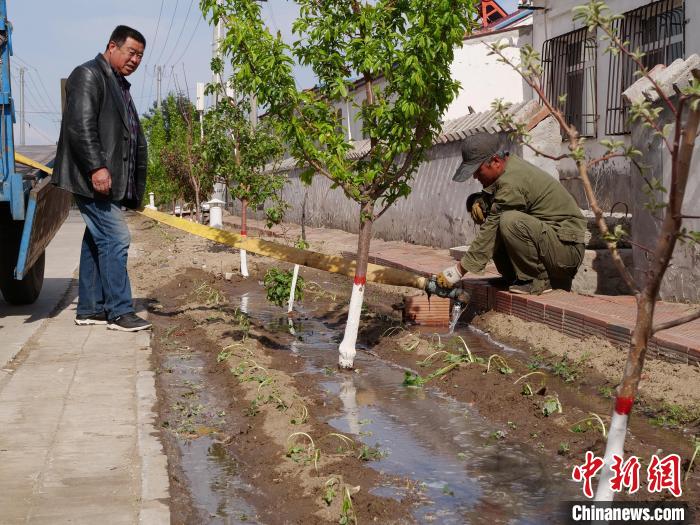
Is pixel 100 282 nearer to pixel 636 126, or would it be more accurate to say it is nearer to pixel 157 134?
pixel 636 126

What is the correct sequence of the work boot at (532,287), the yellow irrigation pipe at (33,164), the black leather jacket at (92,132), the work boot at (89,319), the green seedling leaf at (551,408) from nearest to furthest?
the green seedling leaf at (551,408), the black leather jacket at (92,132), the work boot at (89,319), the work boot at (532,287), the yellow irrigation pipe at (33,164)

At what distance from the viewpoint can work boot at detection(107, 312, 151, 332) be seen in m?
7.54

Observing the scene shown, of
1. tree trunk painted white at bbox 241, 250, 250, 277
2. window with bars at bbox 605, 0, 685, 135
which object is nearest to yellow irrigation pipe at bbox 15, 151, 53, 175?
tree trunk painted white at bbox 241, 250, 250, 277

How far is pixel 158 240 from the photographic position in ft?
63.5

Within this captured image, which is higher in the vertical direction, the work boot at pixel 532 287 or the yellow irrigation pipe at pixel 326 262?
the yellow irrigation pipe at pixel 326 262

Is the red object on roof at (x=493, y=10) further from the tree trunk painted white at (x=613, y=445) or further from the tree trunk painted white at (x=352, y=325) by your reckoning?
the tree trunk painted white at (x=613, y=445)

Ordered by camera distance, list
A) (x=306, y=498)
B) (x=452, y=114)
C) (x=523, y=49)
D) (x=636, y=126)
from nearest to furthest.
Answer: (x=523, y=49), (x=306, y=498), (x=636, y=126), (x=452, y=114)

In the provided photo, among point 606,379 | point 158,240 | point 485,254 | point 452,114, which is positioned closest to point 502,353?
point 485,254

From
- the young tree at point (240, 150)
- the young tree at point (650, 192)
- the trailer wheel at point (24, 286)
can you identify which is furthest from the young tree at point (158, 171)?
the young tree at point (650, 192)

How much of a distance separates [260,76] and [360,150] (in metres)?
14.2

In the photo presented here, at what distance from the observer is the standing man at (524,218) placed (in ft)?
24.1

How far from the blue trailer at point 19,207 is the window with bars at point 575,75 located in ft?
28.4

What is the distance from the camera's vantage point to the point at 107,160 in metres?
7.34

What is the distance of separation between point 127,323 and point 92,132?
1.53m
